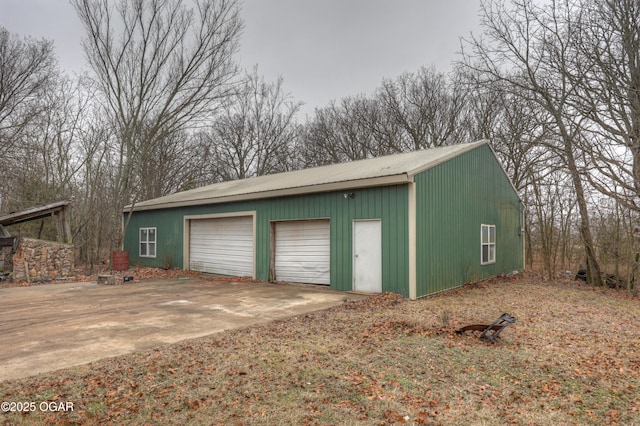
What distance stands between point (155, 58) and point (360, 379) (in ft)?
46.5

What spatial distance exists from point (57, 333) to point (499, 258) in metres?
11.8

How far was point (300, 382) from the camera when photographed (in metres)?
3.36

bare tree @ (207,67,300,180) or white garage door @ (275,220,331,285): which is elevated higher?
bare tree @ (207,67,300,180)

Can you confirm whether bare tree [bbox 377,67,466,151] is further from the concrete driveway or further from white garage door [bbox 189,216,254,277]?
the concrete driveway

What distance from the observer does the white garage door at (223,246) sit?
1149 cm

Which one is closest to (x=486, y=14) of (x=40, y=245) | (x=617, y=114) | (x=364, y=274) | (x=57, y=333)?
(x=617, y=114)

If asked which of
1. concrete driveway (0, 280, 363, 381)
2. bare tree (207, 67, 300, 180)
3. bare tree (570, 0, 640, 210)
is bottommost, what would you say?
concrete driveway (0, 280, 363, 381)

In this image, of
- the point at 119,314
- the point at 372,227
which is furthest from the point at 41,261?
the point at 372,227

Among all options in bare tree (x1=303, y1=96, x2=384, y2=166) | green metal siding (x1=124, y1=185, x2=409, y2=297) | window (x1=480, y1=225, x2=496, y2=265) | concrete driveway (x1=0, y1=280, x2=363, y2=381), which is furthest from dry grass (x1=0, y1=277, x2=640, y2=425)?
bare tree (x1=303, y1=96, x2=384, y2=166)

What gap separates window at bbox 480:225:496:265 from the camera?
1077cm

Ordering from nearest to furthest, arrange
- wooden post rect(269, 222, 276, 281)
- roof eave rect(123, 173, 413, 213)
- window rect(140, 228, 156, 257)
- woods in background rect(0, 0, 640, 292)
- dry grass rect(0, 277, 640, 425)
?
1. dry grass rect(0, 277, 640, 425)
2. roof eave rect(123, 173, 413, 213)
3. woods in background rect(0, 0, 640, 292)
4. wooden post rect(269, 222, 276, 281)
5. window rect(140, 228, 156, 257)

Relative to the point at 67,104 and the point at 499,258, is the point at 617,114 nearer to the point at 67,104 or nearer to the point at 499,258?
the point at 499,258

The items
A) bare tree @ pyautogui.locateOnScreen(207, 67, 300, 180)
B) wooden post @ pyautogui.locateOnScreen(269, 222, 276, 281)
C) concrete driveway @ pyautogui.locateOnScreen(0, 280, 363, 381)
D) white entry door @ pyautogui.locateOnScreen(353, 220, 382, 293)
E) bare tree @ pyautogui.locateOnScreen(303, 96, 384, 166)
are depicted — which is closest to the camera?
concrete driveway @ pyautogui.locateOnScreen(0, 280, 363, 381)

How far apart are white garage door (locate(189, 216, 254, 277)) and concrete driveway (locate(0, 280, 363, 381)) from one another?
55.5 inches
